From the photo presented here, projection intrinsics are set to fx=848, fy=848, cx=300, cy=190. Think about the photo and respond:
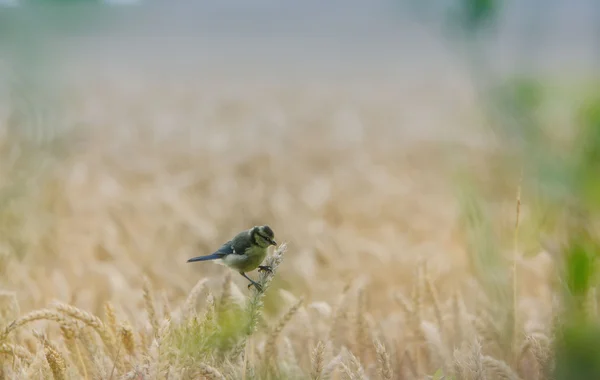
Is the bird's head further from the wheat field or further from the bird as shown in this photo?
the wheat field

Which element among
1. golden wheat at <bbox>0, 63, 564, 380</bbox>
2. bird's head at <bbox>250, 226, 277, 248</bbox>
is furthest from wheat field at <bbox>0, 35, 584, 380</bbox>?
bird's head at <bbox>250, 226, 277, 248</bbox>

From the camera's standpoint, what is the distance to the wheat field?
5.83ft

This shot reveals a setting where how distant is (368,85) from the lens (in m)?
18.3

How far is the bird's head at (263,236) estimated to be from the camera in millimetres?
1772

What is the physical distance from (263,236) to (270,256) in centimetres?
24

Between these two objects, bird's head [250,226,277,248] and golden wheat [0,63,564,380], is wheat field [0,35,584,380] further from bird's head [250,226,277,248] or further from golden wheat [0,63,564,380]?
bird's head [250,226,277,248]

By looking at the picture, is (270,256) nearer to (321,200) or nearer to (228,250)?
(228,250)

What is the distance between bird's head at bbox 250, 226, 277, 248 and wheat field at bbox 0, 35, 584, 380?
0.40ft

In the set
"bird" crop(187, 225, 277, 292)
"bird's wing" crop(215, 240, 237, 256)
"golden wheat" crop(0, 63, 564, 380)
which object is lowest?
"golden wheat" crop(0, 63, 564, 380)

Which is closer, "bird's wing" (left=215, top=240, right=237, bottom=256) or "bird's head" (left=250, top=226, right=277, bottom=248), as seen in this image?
"bird's head" (left=250, top=226, right=277, bottom=248)

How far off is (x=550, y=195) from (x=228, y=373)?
0.94 metres

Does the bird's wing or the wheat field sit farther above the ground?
the bird's wing

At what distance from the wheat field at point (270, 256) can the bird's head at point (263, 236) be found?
12cm

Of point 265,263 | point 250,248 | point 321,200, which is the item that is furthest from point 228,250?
point 321,200
